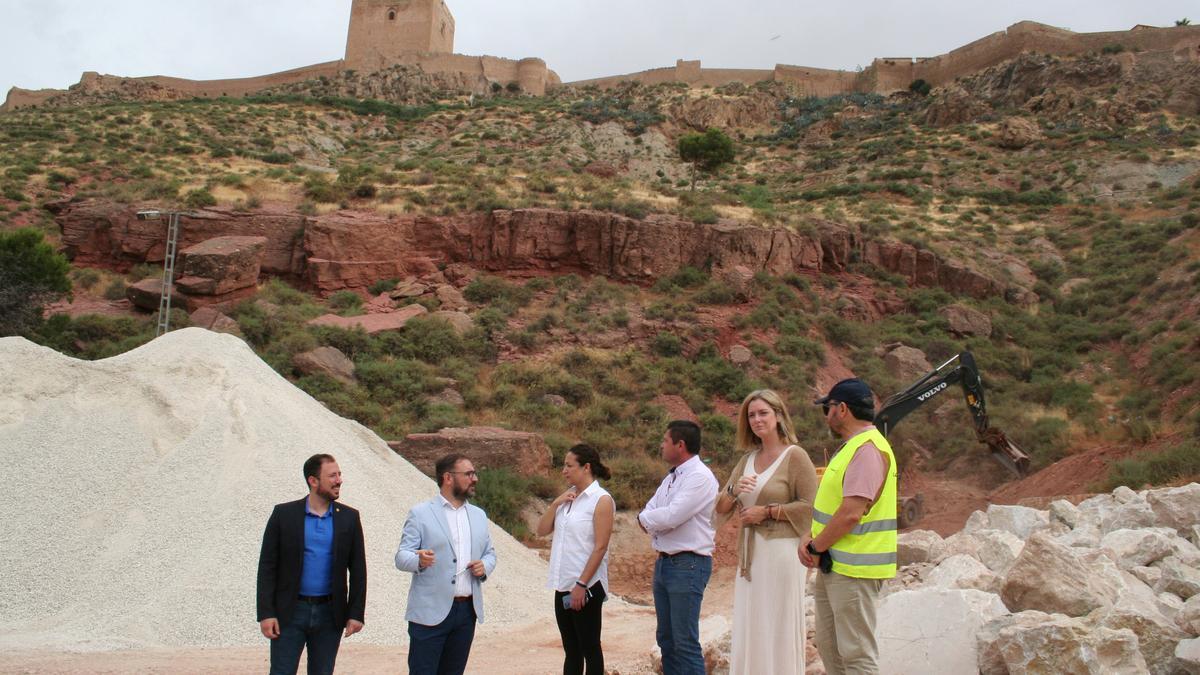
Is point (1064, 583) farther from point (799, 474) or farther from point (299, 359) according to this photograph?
point (299, 359)

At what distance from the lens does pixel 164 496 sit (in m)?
7.79

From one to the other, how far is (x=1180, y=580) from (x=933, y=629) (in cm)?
206

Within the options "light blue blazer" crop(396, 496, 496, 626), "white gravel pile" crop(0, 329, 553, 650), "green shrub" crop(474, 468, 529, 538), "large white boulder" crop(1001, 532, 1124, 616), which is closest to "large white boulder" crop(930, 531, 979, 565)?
"large white boulder" crop(1001, 532, 1124, 616)

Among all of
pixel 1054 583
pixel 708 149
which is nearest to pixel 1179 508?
pixel 1054 583

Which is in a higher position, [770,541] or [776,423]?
[776,423]

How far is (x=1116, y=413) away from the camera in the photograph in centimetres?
1945

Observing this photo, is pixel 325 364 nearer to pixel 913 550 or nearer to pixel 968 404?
pixel 968 404

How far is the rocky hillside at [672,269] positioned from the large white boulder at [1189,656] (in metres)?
10.1

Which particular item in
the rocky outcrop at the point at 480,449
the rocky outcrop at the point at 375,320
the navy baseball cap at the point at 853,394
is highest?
the navy baseball cap at the point at 853,394

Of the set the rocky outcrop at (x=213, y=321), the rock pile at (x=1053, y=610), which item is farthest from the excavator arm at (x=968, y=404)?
the rocky outcrop at (x=213, y=321)

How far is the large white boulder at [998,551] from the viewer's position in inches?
277

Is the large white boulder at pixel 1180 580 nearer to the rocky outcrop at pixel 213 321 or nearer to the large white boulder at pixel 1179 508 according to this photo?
the large white boulder at pixel 1179 508

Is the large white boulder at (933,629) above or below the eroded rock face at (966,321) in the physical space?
below

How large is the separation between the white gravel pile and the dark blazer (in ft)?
9.67
